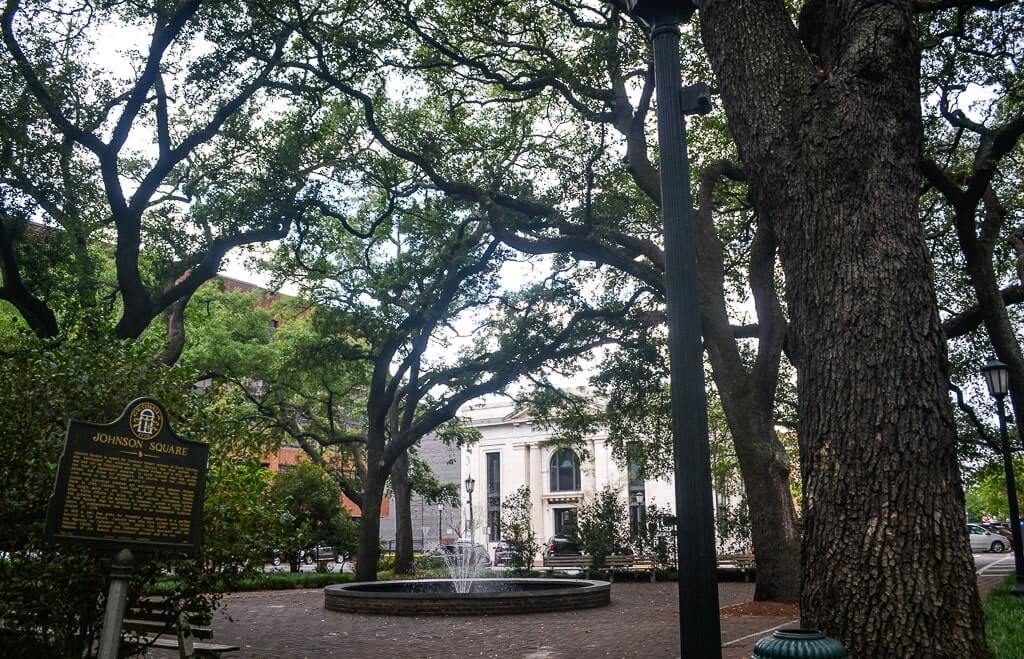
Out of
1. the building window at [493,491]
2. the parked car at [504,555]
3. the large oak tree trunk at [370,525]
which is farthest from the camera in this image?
the building window at [493,491]

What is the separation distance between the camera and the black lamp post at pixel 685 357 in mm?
3906

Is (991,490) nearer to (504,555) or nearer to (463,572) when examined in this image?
(504,555)

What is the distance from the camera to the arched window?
203 ft

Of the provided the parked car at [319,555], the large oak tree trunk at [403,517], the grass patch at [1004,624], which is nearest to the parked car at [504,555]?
the large oak tree trunk at [403,517]

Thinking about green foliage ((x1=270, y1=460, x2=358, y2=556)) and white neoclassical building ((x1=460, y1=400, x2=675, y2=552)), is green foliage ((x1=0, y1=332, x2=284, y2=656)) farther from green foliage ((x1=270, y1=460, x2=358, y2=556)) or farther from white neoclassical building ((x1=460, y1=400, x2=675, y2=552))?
white neoclassical building ((x1=460, y1=400, x2=675, y2=552))

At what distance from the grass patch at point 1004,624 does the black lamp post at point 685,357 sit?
4.00 m

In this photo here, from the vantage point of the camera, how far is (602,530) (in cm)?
2827

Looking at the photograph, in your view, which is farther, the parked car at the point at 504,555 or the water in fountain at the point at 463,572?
the parked car at the point at 504,555

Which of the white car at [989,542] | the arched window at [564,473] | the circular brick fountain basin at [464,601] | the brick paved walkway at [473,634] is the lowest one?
the brick paved walkway at [473,634]

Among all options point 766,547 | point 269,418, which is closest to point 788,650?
point 766,547

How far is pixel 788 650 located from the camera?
13.5 feet

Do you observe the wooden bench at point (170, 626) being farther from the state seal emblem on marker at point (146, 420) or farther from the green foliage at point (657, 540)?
the green foliage at point (657, 540)

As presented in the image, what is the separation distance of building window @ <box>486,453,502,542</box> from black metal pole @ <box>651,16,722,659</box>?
61657 mm

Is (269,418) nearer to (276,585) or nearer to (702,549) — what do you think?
(276,585)
